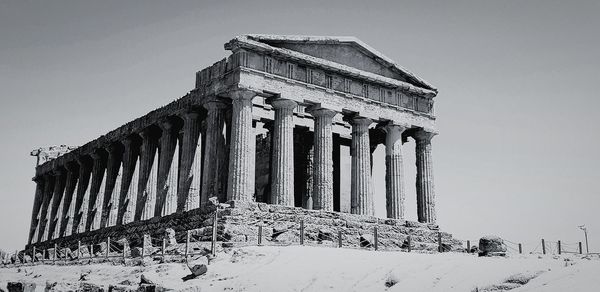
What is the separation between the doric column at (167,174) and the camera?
108ft

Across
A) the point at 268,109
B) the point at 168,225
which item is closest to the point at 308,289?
the point at 168,225

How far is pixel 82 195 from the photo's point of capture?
152ft

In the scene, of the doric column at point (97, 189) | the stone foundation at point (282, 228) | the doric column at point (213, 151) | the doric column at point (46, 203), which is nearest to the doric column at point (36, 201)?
the doric column at point (46, 203)

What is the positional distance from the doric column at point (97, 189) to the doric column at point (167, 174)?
9813 mm

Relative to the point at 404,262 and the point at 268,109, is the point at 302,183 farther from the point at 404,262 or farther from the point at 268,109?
the point at 404,262

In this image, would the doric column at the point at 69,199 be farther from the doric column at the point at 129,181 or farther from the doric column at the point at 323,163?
the doric column at the point at 323,163

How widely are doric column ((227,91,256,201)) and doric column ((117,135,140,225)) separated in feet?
37.4

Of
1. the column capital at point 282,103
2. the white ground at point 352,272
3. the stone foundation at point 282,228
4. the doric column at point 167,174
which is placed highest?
the column capital at point 282,103

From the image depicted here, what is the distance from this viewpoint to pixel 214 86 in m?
30.5

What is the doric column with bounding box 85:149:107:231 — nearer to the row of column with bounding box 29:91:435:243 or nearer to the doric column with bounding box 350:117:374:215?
the row of column with bounding box 29:91:435:243

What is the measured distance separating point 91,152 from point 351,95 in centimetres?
2031

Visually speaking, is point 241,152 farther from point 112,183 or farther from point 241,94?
point 112,183

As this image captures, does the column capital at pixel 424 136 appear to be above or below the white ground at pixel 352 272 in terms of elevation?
above

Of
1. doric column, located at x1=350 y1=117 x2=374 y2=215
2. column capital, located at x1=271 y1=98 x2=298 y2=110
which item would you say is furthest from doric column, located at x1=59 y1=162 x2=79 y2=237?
doric column, located at x1=350 y1=117 x2=374 y2=215
